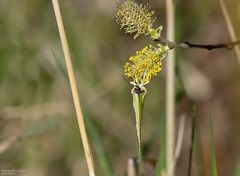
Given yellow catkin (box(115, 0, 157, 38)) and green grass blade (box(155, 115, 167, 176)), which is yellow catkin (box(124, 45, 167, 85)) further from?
green grass blade (box(155, 115, 167, 176))

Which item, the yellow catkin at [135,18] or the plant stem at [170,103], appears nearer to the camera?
the yellow catkin at [135,18]

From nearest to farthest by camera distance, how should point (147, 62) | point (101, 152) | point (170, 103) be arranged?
1. point (147, 62)
2. point (170, 103)
3. point (101, 152)

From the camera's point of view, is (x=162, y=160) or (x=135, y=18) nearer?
(x=135, y=18)

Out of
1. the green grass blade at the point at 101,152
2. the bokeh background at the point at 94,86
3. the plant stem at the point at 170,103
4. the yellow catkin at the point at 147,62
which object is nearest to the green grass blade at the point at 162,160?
the plant stem at the point at 170,103

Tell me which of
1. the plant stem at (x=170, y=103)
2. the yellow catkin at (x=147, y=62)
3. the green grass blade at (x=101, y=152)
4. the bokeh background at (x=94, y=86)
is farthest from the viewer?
the bokeh background at (x=94, y=86)

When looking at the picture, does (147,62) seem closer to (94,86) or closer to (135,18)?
(135,18)

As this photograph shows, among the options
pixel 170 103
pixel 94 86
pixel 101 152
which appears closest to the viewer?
pixel 170 103

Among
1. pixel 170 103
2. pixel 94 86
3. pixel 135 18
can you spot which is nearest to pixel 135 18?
pixel 135 18

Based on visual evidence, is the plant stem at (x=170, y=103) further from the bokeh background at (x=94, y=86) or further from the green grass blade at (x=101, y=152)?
the bokeh background at (x=94, y=86)
